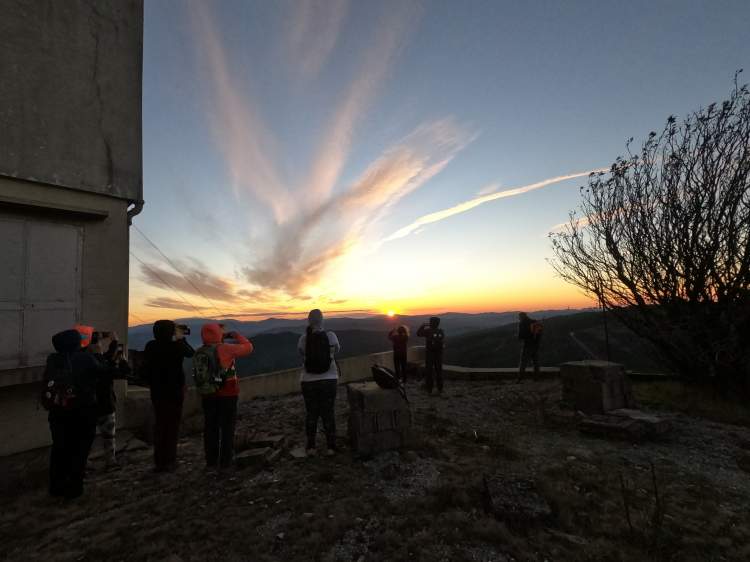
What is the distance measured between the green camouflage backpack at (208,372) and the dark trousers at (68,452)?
1.14 metres

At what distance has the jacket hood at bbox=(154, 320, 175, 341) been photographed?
15.1 ft

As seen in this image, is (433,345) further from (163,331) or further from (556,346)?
(556,346)

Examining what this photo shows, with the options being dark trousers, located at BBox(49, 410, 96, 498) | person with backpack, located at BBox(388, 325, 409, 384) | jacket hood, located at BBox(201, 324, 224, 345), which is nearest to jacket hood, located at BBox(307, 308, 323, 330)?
jacket hood, located at BBox(201, 324, 224, 345)

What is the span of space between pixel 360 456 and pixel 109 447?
3460mm

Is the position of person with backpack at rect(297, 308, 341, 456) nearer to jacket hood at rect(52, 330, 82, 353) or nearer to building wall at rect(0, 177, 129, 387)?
jacket hood at rect(52, 330, 82, 353)

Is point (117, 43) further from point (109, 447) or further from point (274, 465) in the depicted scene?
point (274, 465)

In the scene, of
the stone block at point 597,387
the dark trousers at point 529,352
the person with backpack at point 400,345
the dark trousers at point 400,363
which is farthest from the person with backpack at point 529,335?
the dark trousers at point 400,363

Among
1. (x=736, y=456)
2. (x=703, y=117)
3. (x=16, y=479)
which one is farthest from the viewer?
(x=703, y=117)

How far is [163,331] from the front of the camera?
15.2 ft

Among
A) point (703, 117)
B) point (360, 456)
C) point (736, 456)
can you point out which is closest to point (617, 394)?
point (736, 456)

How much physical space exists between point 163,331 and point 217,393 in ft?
A: 3.59

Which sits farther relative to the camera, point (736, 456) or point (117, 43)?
point (117, 43)

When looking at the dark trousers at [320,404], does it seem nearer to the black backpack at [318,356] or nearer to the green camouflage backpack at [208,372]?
the black backpack at [318,356]

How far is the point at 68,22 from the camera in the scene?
5.58 meters
